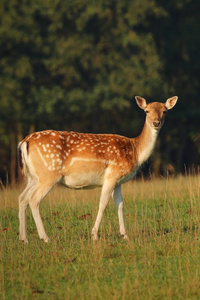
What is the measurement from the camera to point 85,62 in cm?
2175

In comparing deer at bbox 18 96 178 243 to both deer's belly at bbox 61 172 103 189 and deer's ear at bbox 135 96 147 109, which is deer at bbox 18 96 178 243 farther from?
deer's ear at bbox 135 96 147 109

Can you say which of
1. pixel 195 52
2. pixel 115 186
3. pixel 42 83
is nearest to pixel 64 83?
pixel 42 83

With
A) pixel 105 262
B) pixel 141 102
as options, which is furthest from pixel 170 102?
pixel 105 262

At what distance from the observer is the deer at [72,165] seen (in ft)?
28.2

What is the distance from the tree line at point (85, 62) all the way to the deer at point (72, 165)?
1140 centimetres

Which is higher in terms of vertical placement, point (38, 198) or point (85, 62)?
point (85, 62)

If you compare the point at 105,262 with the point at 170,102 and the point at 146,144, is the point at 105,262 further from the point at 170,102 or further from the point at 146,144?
the point at 170,102

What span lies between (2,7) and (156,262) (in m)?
15.2

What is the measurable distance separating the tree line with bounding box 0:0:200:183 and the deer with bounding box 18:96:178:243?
11.4 metres

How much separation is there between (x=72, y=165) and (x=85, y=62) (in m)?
13.5

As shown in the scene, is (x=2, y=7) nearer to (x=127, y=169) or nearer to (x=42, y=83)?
(x=42, y=83)

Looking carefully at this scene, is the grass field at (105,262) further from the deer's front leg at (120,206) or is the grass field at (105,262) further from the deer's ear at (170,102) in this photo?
the deer's ear at (170,102)

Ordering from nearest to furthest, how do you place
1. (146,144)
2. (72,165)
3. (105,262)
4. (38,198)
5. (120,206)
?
(105,262)
(38,198)
(72,165)
(120,206)
(146,144)

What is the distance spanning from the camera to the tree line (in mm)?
20516
